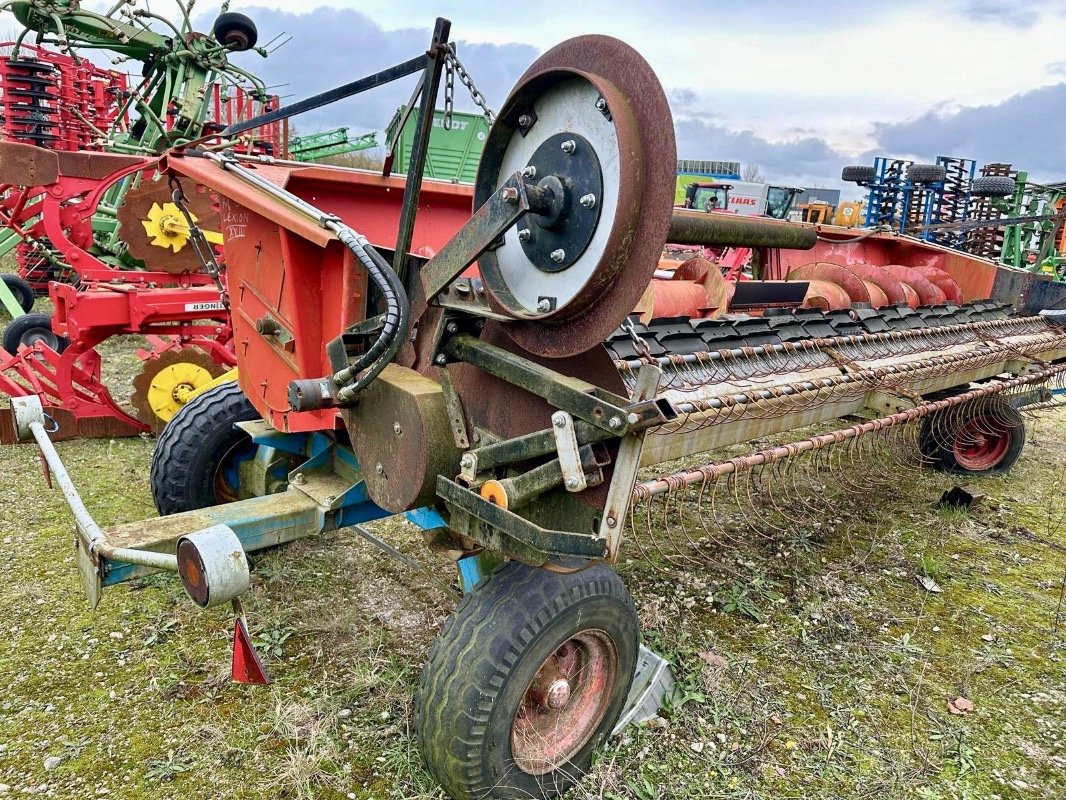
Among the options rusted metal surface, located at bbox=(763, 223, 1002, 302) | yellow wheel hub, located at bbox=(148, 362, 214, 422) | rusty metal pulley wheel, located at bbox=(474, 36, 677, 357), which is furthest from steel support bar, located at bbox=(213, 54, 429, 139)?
rusted metal surface, located at bbox=(763, 223, 1002, 302)

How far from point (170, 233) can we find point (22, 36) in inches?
205

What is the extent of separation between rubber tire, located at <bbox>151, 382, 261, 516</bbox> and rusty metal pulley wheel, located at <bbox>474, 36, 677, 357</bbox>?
6.35 feet

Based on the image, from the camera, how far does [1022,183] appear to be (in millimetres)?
13977

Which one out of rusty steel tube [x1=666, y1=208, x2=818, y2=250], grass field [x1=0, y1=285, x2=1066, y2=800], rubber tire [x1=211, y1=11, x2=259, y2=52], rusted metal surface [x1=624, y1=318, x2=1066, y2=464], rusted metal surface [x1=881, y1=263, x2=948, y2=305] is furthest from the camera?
rubber tire [x1=211, y1=11, x2=259, y2=52]

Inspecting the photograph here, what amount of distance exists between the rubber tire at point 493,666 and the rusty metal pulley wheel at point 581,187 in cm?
69

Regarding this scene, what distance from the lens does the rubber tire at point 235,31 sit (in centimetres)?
908

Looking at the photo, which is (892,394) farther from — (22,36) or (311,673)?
(22,36)

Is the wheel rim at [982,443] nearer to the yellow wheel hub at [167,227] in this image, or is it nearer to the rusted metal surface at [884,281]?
the rusted metal surface at [884,281]

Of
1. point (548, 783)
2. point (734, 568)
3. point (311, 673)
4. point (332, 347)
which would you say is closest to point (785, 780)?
point (548, 783)

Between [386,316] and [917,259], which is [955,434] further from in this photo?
[386,316]

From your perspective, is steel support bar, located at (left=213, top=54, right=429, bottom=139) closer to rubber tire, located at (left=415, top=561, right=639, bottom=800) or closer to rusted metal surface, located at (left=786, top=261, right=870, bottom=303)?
rubber tire, located at (left=415, top=561, right=639, bottom=800)

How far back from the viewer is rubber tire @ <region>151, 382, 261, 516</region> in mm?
3387

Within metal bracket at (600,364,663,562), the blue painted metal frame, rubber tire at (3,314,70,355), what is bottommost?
rubber tire at (3,314,70,355)

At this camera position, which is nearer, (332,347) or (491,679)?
(491,679)
